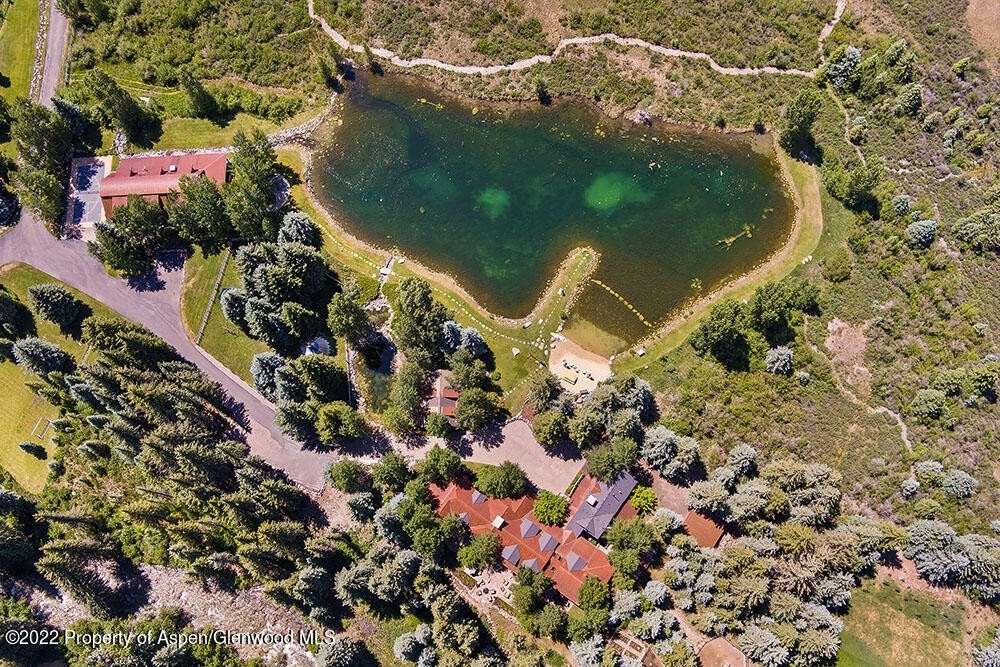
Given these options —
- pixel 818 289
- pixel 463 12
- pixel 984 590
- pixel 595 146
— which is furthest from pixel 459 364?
pixel 984 590

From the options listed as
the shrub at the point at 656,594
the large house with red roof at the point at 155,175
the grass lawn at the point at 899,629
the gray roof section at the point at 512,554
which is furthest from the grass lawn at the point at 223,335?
the grass lawn at the point at 899,629

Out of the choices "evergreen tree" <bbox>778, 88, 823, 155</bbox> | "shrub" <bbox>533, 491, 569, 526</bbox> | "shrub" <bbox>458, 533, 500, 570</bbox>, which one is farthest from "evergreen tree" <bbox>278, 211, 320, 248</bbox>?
"evergreen tree" <bbox>778, 88, 823, 155</bbox>

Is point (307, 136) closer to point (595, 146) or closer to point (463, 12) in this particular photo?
point (463, 12)

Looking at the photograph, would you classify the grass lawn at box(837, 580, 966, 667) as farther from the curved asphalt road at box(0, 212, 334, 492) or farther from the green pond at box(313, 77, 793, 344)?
the curved asphalt road at box(0, 212, 334, 492)

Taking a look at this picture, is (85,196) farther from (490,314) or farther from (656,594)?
(656,594)

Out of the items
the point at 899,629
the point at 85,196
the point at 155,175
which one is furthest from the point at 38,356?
the point at 899,629

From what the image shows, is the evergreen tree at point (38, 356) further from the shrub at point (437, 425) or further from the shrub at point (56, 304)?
the shrub at point (437, 425)
